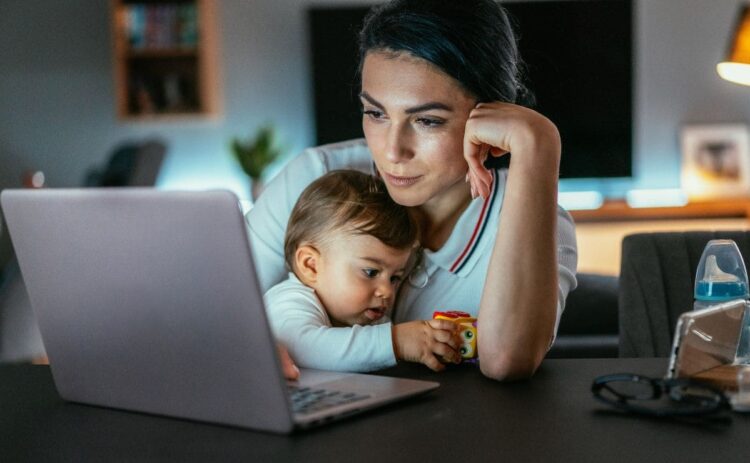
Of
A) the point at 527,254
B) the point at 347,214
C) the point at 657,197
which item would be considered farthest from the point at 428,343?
the point at 657,197

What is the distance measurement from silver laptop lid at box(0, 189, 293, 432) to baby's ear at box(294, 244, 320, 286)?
43 cm

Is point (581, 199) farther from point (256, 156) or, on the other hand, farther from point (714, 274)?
point (714, 274)

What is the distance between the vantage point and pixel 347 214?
1.42 metres

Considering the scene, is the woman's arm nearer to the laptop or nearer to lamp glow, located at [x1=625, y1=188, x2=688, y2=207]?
the laptop

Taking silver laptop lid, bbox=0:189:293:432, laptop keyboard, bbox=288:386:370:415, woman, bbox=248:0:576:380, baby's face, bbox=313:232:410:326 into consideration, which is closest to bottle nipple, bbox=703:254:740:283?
woman, bbox=248:0:576:380

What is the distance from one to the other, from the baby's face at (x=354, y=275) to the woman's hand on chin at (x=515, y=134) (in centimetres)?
18

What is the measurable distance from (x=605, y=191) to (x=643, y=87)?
1.91 ft

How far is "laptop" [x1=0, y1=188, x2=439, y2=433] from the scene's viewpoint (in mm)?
885

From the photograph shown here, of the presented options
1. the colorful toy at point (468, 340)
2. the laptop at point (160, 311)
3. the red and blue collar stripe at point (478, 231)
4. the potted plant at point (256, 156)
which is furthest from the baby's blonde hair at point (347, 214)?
the potted plant at point (256, 156)

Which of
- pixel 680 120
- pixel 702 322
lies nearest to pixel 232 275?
pixel 702 322

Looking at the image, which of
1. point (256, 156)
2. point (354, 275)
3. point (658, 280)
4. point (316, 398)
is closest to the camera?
point (316, 398)

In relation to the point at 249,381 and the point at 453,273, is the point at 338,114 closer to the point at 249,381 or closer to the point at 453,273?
the point at 453,273

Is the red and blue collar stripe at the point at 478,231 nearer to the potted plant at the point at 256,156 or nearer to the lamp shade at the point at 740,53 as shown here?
the lamp shade at the point at 740,53

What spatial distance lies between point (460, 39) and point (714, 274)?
48 cm
